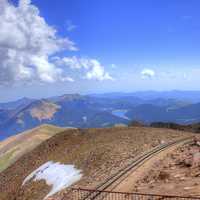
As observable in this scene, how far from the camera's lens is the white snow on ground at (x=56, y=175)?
88.8 feet

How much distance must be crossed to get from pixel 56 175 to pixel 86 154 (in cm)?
411

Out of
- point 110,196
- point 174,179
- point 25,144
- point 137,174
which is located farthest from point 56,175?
point 25,144

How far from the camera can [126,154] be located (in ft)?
101

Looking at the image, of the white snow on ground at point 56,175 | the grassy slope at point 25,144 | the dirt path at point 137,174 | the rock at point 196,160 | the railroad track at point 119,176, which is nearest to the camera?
the railroad track at point 119,176

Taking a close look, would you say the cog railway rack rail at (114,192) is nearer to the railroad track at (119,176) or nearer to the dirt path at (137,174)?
the railroad track at (119,176)

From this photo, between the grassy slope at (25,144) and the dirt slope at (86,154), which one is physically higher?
the dirt slope at (86,154)

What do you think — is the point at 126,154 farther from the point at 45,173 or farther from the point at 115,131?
the point at 115,131

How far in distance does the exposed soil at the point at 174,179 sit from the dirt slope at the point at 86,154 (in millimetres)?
3965

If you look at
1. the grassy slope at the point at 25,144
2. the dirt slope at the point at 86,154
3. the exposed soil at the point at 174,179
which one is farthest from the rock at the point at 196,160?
the grassy slope at the point at 25,144

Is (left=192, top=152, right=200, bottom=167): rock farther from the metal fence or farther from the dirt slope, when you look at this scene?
the dirt slope

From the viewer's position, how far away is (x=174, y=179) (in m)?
19.3

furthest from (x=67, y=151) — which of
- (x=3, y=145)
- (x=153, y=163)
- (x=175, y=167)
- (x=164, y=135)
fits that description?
(x=3, y=145)

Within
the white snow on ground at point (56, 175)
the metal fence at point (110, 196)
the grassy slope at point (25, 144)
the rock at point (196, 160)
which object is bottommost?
the grassy slope at point (25, 144)

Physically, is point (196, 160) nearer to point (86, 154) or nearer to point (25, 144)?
point (86, 154)
